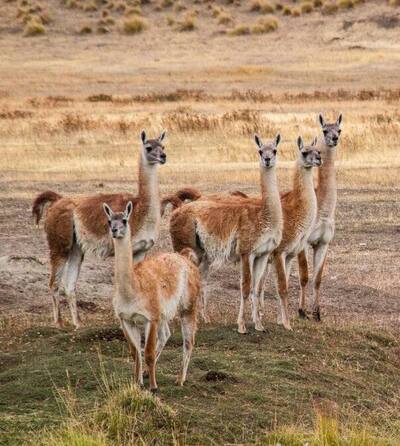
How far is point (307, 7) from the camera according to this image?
59.2 m

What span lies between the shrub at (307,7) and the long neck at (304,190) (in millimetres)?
47840

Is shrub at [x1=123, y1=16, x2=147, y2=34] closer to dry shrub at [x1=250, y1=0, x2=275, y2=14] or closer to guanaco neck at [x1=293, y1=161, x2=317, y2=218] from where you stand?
dry shrub at [x1=250, y1=0, x2=275, y2=14]

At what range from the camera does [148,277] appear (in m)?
9.13

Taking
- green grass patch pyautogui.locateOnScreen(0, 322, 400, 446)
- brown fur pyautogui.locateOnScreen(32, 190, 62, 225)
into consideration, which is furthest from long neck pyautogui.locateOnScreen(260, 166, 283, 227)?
brown fur pyautogui.locateOnScreen(32, 190, 62, 225)

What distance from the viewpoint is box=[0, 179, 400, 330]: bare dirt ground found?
13.8 meters

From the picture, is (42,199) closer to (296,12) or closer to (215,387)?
(215,387)

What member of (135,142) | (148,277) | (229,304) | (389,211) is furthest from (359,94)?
(148,277)

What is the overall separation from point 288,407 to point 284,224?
11.5 ft

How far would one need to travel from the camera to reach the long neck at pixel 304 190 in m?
12.4

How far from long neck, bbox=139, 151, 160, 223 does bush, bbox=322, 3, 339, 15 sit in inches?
1859

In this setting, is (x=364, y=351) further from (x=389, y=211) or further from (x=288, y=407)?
(x=389, y=211)

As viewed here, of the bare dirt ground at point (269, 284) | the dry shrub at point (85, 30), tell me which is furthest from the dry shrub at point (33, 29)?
the bare dirt ground at point (269, 284)

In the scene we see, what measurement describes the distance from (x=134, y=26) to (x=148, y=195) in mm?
46724

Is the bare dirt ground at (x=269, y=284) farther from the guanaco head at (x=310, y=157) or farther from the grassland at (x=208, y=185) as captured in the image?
the guanaco head at (x=310, y=157)
